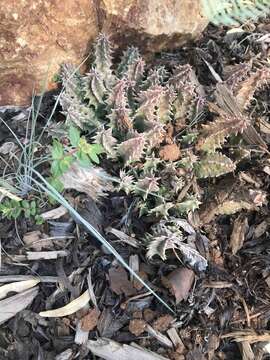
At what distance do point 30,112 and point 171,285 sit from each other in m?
1.03

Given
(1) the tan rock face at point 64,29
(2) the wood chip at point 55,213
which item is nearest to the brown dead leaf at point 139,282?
(2) the wood chip at point 55,213

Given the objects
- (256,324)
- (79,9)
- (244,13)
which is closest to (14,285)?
(256,324)

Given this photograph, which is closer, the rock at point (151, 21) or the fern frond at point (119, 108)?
the fern frond at point (119, 108)

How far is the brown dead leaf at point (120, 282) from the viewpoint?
2168 mm

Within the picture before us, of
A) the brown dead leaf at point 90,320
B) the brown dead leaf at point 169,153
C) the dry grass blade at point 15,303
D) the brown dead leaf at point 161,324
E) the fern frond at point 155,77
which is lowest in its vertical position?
the brown dead leaf at point 161,324

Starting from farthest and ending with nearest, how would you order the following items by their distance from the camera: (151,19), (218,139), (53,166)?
(151,19) → (218,139) → (53,166)

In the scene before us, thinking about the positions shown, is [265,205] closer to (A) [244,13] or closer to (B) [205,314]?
(B) [205,314]

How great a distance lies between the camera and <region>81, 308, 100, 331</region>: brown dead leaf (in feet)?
6.98

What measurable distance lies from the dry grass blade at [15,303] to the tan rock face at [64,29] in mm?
902

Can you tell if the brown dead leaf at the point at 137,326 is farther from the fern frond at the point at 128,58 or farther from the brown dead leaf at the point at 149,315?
the fern frond at the point at 128,58

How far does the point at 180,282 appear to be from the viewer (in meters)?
2.13

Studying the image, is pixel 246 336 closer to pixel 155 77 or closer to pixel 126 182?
pixel 126 182

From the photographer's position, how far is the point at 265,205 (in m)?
2.32

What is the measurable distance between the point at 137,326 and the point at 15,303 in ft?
1.67
